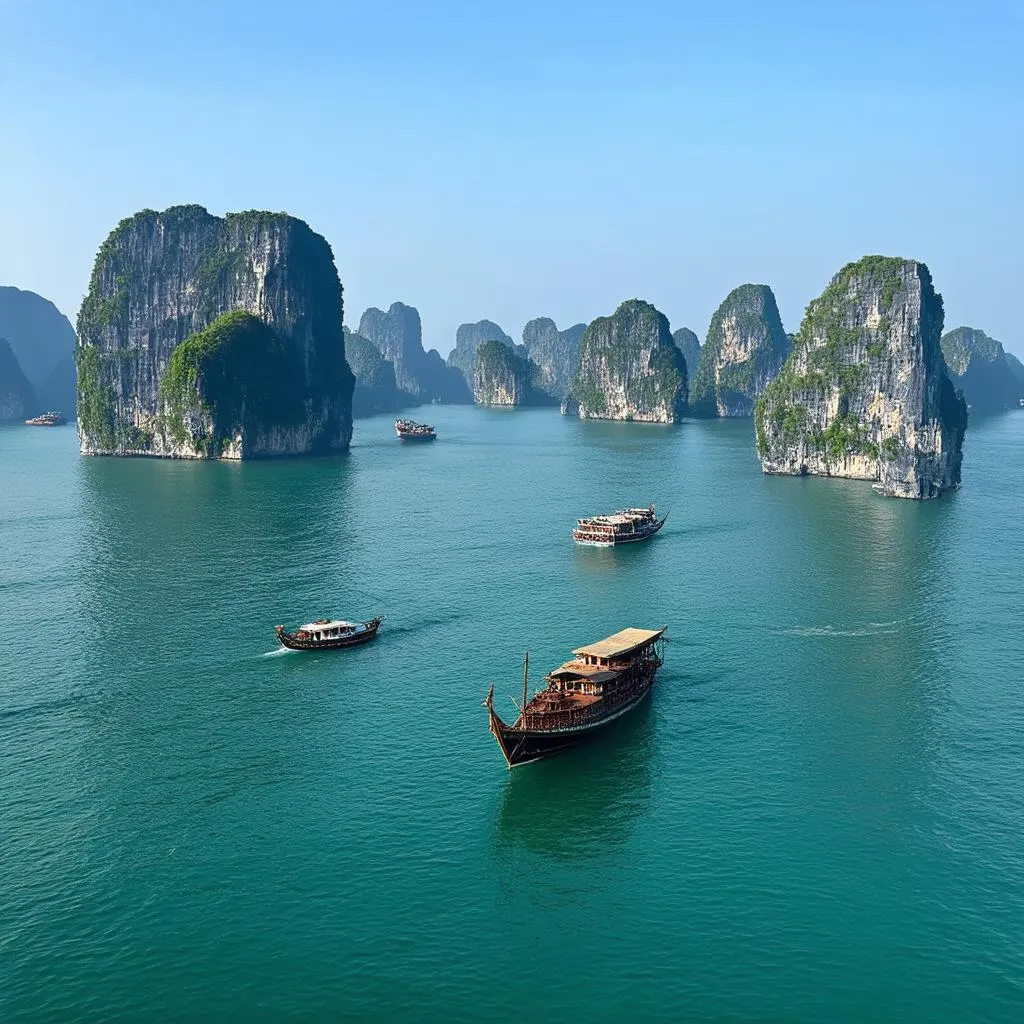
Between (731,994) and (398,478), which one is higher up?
(398,478)

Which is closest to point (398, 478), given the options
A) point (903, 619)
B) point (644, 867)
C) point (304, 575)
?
point (304, 575)

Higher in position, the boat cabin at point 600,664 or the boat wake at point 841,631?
the boat cabin at point 600,664

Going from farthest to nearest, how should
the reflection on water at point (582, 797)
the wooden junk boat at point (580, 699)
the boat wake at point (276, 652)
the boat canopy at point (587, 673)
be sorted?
the boat wake at point (276, 652) < the boat canopy at point (587, 673) < the wooden junk boat at point (580, 699) < the reflection on water at point (582, 797)

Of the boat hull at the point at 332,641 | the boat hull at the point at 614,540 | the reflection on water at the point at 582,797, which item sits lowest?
the reflection on water at the point at 582,797

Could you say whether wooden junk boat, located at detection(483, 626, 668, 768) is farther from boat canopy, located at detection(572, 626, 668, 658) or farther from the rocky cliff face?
the rocky cliff face

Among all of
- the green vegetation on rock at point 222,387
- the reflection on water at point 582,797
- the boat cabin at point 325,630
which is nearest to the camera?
the reflection on water at point 582,797

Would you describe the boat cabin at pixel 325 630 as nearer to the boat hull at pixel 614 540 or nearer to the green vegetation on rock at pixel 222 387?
the boat hull at pixel 614 540

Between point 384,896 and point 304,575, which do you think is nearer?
point 384,896

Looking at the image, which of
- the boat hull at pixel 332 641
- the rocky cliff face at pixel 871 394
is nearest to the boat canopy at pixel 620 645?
the boat hull at pixel 332 641

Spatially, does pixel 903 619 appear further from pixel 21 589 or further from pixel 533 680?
pixel 21 589
